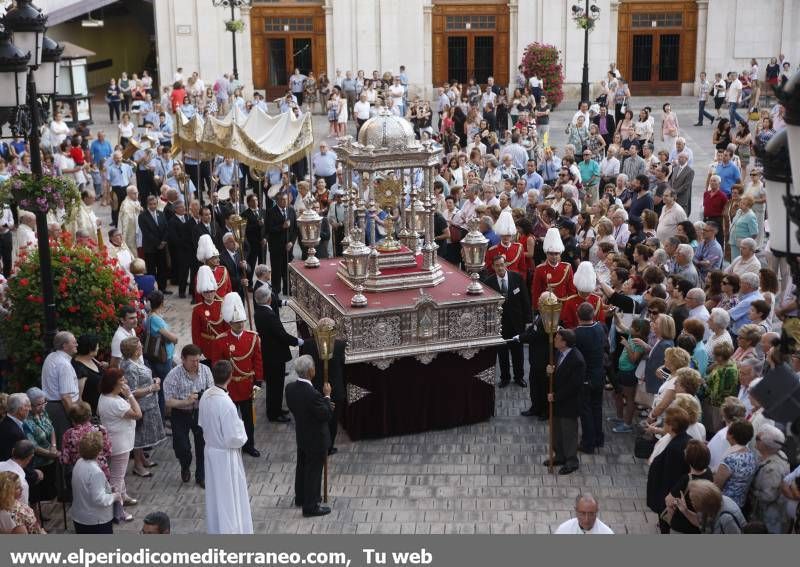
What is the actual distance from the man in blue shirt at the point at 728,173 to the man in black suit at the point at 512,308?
260 inches

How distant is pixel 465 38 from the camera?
3947 cm

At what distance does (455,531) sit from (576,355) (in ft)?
6.71

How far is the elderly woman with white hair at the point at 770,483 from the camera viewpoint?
8211mm

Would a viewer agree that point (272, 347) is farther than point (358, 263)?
Yes

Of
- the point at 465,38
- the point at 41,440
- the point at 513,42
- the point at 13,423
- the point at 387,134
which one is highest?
the point at 465,38

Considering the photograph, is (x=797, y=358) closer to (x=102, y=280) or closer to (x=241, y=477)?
(x=241, y=477)

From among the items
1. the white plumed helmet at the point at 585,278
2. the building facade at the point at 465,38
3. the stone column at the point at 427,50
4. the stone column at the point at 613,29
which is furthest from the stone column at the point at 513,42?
the white plumed helmet at the point at 585,278

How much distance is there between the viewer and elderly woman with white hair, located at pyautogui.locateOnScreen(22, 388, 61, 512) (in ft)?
31.2

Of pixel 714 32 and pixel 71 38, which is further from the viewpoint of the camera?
pixel 71 38

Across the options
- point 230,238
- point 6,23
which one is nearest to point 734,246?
point 230,238

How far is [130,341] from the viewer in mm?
10516

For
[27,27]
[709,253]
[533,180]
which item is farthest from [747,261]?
[27,27]

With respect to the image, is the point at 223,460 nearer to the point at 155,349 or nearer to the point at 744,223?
the point at 155,349

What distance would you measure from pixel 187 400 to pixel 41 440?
1.47 m
